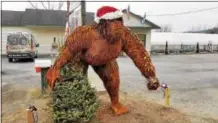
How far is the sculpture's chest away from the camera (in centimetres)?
432

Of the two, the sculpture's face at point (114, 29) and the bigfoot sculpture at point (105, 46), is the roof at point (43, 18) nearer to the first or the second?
the bigfoot sculpture at point (105, 46)

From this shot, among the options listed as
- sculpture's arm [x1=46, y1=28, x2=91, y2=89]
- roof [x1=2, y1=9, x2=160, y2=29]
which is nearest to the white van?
roof [x1=2, y1=9, x2=160, y2=29]

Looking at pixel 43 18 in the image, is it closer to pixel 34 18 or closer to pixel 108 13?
pixel 34 18

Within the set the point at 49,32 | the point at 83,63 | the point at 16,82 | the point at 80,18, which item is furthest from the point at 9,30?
the point at 83,63

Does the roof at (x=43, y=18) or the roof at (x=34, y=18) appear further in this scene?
the roof at (x=43, y=18)

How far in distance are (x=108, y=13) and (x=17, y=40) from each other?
712 inches

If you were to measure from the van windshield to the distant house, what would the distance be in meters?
6.01

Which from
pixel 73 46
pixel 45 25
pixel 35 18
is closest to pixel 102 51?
pixel 73 46

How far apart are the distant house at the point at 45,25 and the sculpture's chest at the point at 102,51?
22887mm

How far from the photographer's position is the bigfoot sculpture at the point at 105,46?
427 cm

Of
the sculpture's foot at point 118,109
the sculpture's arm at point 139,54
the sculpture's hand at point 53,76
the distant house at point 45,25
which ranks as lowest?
the sculpture's foot at point 118,109

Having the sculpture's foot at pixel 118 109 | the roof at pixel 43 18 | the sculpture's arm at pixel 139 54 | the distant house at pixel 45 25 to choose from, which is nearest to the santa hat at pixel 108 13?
the sculpture's arm at pixel 139 54

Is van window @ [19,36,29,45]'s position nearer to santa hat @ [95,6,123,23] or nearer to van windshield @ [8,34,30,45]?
van windshield @ [8,34,30,45]

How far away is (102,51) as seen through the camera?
4.33 metres
